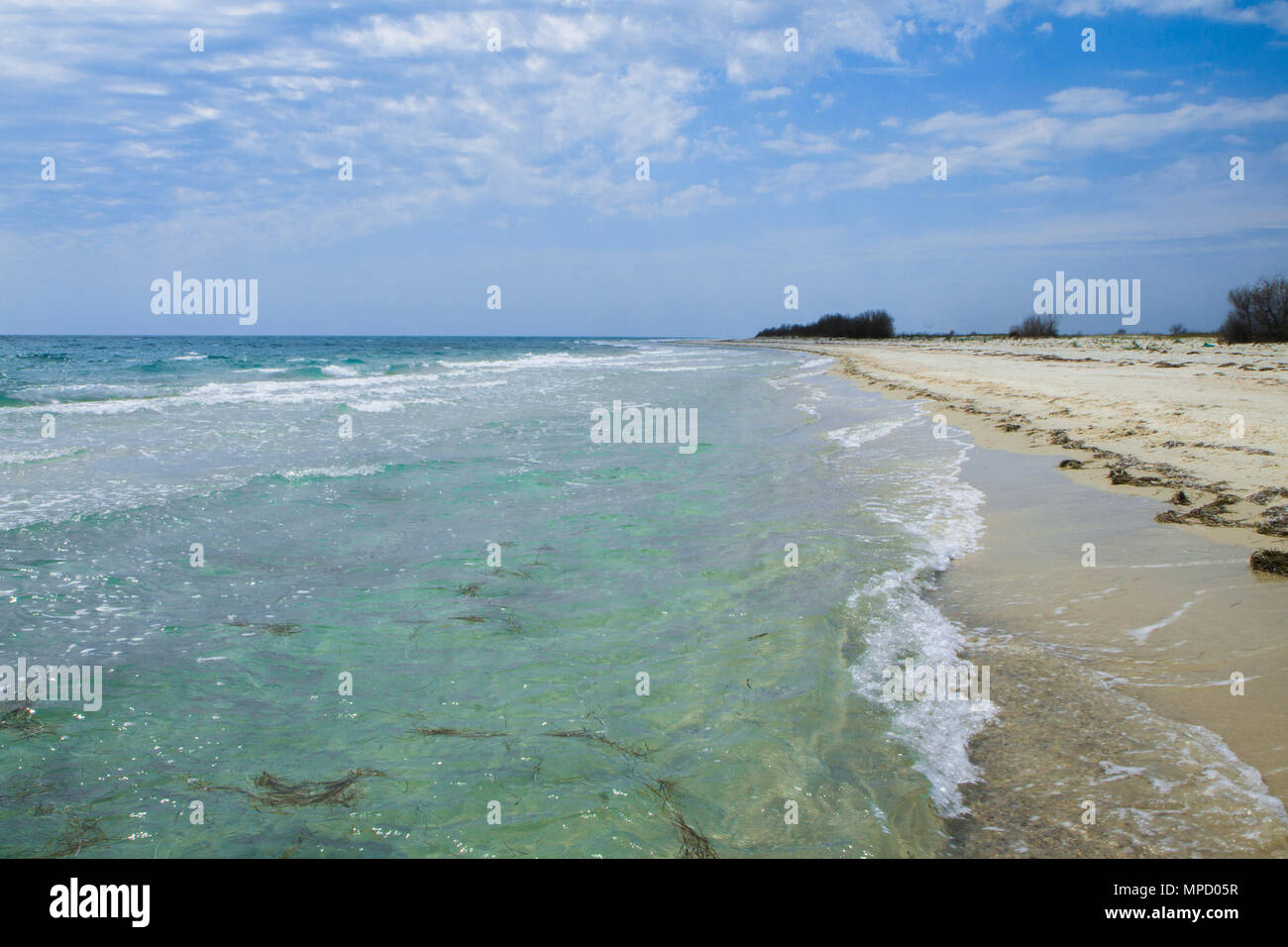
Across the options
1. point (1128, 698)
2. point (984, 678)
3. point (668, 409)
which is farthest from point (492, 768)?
point (668, 409)

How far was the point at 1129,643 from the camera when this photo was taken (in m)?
4.16

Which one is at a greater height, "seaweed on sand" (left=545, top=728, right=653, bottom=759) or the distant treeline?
the distant treeline

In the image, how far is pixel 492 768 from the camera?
3.14m

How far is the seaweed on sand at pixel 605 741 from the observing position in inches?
128

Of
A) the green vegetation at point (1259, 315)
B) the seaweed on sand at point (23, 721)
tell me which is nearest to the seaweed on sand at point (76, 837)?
the seaweed on sand at point (23, 721)

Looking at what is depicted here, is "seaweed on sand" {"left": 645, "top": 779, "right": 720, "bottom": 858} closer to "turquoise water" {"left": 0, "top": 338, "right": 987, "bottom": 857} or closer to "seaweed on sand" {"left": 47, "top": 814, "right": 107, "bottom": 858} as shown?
"turquoise water" {"left": 0, "top": 338, "right": 987, "bottom": 857}

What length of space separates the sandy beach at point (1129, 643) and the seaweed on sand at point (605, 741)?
52.7 inches

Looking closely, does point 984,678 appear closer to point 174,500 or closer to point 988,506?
point 988,506

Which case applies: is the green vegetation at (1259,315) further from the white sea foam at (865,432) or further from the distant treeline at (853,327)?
the distant treeline at (853,327)

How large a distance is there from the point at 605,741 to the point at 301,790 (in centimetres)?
133

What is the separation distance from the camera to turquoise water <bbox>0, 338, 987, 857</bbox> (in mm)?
2801

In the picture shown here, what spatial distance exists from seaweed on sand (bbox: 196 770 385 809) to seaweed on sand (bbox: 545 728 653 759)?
2.70 ft

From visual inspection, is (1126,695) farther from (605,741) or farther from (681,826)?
(605,741)

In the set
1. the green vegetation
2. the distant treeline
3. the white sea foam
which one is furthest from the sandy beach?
the distant treeline
